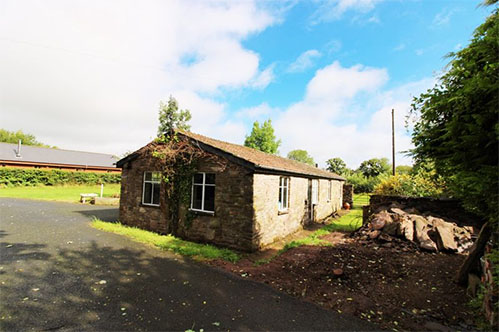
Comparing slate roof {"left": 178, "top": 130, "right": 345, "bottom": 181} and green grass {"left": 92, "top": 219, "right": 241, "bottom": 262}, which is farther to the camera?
slate roof {"left": 178, "top": 130, "right": 345, "bottom": 181}

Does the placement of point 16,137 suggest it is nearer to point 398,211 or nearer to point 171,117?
point 171,117

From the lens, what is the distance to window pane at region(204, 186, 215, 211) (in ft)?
29.9

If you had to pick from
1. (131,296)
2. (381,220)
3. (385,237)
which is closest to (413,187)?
(381,220)

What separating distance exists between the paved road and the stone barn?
1918 mm

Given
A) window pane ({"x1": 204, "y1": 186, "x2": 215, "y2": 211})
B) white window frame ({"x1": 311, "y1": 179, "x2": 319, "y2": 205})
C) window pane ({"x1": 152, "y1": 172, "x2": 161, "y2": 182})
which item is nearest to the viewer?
window pane ({"x1": 204, "y1": 186, "x2": 215, "y2": 211})

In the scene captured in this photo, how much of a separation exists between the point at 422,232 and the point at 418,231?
0.12 meters

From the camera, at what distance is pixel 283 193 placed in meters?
10.7

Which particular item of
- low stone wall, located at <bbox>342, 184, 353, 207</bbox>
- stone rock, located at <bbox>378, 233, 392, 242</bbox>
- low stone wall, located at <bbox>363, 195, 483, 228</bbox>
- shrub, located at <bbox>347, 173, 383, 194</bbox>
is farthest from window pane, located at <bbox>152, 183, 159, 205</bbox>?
shrub, located at <bbox>347, 173, 383, 194</bbox>

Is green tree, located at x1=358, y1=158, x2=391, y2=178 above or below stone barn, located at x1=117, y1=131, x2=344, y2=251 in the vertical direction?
above

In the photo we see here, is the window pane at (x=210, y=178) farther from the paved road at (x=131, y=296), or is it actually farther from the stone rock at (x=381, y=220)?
the stone rock at (x=381, y=220)

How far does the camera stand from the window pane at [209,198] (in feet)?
29.9

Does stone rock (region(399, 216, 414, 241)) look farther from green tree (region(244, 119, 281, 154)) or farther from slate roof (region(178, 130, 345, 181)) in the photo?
green tree (region(244, 119, 281, 154))

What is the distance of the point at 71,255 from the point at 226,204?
5.18 m

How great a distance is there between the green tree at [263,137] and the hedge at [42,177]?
2707 centimetres
